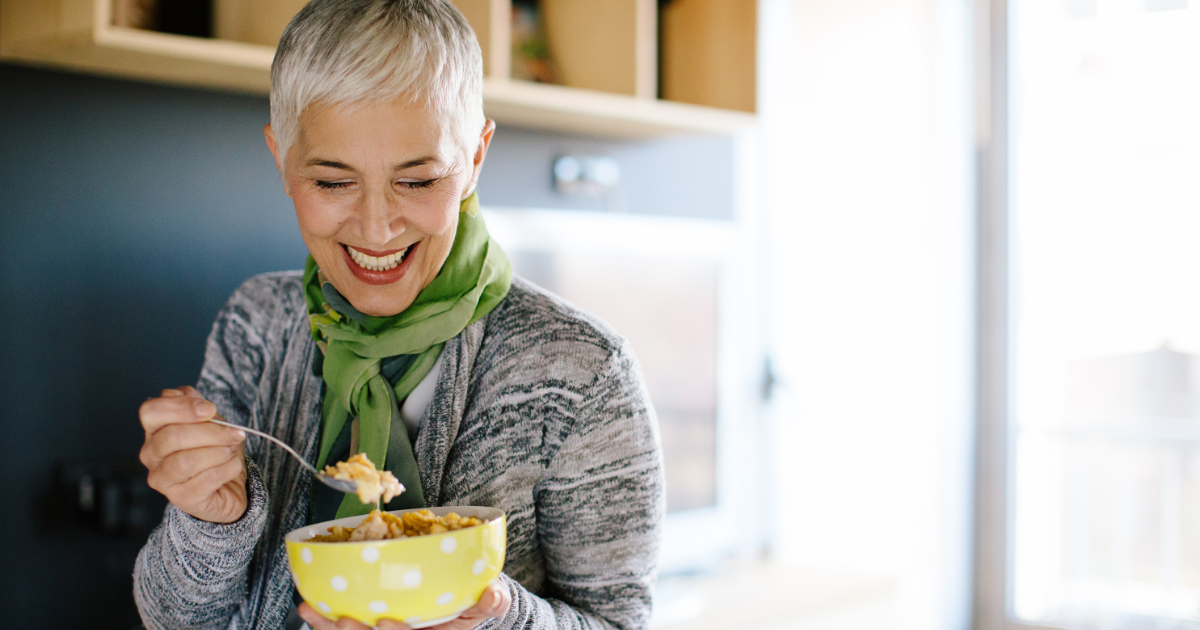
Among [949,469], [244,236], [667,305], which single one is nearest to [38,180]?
[244,236]

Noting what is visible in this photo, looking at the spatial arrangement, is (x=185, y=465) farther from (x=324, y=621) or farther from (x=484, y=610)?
(x=484, y=610)

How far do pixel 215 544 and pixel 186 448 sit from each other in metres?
0.15

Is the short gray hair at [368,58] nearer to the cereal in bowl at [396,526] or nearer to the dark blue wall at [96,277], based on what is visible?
the cereal in bowl at [396,526]

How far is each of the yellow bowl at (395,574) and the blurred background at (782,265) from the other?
0.98 metres

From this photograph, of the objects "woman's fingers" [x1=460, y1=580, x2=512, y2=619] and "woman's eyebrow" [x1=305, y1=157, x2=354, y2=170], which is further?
"woman's eyebrow" [x1=305, y1=157, x2=354, y2=170]

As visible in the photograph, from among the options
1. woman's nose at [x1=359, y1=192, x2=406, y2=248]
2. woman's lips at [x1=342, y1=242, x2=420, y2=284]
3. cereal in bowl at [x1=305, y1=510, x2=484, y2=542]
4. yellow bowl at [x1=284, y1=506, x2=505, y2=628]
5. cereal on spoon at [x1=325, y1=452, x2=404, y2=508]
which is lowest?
yellow bowl at [x1=284, y1=506, x2=505, y2=628]

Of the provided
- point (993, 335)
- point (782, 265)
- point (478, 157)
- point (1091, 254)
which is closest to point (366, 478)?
point (478, 157)

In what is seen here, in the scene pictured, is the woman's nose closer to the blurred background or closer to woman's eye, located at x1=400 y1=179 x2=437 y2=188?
woman's eye, located at x1=400 y1=179 x2=437 y2=188

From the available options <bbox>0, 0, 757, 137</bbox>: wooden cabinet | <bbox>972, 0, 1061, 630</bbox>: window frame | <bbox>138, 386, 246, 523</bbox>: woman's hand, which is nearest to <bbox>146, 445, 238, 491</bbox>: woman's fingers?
<bbox>138, 386, 246, 523</bbox>: woman's hand

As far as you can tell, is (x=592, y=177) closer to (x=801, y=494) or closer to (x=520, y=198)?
(x=520, y=198)

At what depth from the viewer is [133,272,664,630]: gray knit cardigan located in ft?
3.10

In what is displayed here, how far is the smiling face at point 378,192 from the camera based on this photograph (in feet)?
2.77

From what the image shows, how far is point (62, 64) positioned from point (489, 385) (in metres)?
1.03

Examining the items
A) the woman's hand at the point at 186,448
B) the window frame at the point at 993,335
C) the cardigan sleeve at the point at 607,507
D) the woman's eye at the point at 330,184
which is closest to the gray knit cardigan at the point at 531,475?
the cardigan sleeve at the point at 607,507
